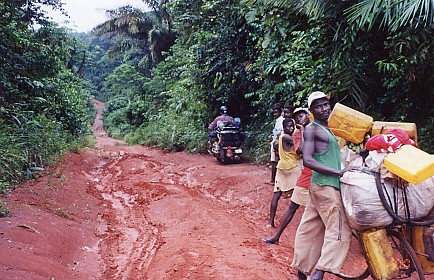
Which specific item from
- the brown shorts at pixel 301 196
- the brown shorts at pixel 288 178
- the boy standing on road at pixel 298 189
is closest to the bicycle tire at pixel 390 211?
the boy standing on road at pixel 298 189

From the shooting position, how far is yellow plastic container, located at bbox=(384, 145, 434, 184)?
9.70ft

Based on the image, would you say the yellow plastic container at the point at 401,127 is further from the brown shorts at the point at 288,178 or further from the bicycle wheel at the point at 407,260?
the brown shorts at the point at 288,178

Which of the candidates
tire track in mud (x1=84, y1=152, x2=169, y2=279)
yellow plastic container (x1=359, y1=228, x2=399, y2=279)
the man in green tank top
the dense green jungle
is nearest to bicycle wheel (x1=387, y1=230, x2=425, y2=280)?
yellow plastic container (x1=359, y1=228, x2=399, y2=279)

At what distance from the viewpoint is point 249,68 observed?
12.1m

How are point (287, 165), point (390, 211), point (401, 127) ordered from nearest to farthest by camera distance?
1. point (390, 211)
2. point (401, 127)
3. point (287, 165)

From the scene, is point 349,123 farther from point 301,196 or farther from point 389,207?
point 301,196

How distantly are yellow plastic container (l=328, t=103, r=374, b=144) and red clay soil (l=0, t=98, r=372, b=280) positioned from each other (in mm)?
1639

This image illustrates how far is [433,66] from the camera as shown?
587 centimetres

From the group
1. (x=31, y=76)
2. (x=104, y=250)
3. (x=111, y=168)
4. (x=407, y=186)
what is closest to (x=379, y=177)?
(x=407, y=186)

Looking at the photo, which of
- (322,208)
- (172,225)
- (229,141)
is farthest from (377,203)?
(229,141)

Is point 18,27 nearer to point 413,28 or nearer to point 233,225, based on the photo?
point 233,225

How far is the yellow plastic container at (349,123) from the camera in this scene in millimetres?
4121

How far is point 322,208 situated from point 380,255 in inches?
24.5

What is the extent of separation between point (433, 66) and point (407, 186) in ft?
11.2
